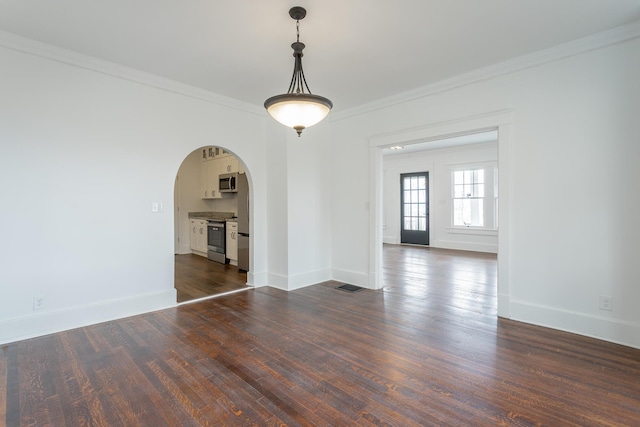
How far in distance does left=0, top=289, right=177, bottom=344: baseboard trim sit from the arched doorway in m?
0.39

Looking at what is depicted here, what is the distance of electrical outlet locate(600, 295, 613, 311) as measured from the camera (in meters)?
2.93

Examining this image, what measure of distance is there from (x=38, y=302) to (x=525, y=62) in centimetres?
537

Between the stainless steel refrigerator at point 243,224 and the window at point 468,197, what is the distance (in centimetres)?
581

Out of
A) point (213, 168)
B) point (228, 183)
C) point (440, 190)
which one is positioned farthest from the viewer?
point (440, 190)

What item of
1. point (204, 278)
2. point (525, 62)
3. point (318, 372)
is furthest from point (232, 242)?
point (525, 62)

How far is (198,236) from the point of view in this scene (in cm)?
778

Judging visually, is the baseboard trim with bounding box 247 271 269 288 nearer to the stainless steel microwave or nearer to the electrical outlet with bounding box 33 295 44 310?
the electrical outlet with bounding box 33 295 44 310

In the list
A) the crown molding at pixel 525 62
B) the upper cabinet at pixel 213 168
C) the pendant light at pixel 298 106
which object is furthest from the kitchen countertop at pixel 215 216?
the pendant light at pixel 298 106

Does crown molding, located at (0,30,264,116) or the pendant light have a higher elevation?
crown molding, located at (0,30,264,116)

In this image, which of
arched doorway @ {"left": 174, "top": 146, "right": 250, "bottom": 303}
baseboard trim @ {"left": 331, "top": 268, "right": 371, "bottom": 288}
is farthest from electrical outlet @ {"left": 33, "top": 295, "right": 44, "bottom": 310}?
baseboard trim @ {"left": 331, "top": 268, "right": 371, "bottom": 288}

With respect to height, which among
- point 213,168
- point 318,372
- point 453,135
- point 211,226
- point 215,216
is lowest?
point 318,372

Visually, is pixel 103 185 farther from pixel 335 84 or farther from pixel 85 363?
pixel 335 84

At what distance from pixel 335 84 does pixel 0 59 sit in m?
3.25

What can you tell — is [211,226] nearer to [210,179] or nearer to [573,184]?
[210,179]
